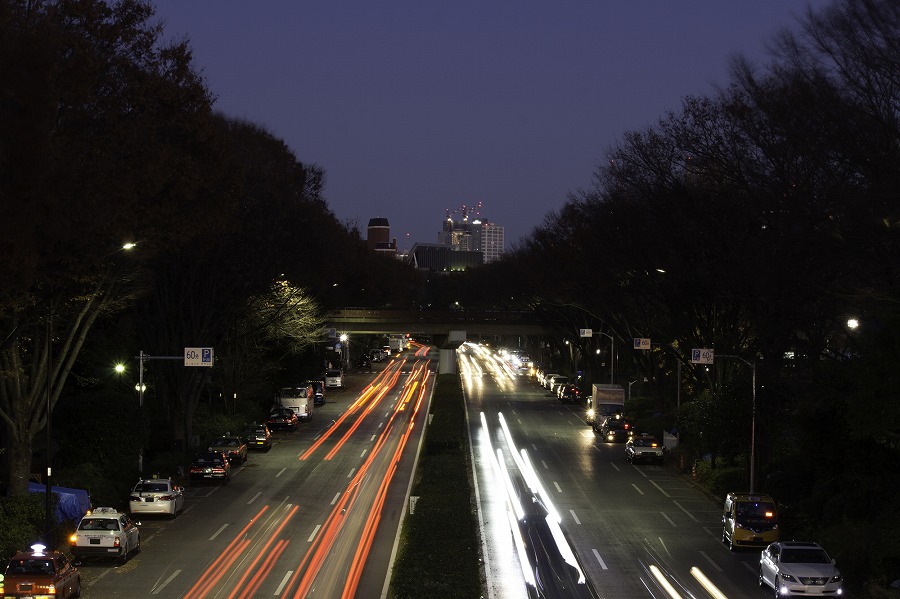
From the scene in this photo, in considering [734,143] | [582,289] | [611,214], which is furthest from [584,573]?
[582,289]

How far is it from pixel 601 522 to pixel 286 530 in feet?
35.1

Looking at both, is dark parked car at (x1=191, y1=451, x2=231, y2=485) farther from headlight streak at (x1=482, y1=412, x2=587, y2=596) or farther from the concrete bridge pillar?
the concrete bridge pillar

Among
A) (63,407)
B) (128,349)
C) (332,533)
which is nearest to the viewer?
(332,533)

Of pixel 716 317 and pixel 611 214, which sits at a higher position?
pixel 611 214

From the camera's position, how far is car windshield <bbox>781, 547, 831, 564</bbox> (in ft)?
89.8

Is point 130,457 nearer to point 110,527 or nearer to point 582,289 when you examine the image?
point 110,527

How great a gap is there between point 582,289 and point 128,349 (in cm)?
3209

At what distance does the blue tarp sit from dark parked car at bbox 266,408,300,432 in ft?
107

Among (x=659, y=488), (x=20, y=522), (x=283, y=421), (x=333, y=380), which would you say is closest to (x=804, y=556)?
(x=659, y=488)

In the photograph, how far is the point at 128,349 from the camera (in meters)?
58.3

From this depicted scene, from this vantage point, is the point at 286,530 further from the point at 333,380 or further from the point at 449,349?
the point at 449,349

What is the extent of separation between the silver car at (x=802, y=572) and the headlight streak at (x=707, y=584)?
51.8 inches

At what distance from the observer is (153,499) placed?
38156 mm

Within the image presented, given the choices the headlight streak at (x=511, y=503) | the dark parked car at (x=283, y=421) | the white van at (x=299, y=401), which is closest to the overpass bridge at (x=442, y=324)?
the white van at (x=299, y=401)
